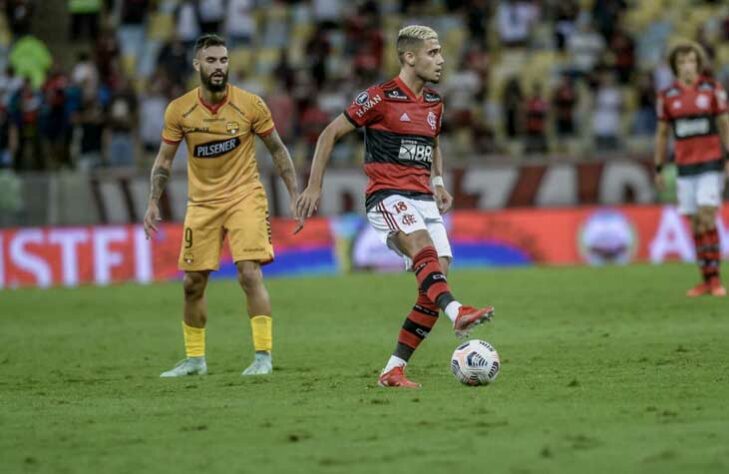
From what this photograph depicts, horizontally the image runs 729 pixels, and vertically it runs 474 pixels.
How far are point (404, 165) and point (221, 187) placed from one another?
6.34 feet

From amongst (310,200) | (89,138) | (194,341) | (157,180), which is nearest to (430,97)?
(310,200)

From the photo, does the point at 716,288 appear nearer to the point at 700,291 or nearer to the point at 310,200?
the point at 700,291

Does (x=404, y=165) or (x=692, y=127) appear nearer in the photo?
(x=404, y=165)

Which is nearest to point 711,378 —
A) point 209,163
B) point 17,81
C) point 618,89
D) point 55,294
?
point 209,163

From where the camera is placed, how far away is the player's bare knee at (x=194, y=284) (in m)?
11.6

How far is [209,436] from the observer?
809cm

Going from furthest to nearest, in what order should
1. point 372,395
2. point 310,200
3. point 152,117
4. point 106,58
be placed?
point 106,58, point 152,117, point 310,200, point 372,395

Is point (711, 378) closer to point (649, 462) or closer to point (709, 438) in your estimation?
point (709, 438)

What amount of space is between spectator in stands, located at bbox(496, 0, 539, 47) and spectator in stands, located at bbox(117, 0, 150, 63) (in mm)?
7333

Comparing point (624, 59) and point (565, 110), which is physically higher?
point (624, 59)

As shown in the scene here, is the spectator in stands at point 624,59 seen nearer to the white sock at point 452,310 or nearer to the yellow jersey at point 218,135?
the yellow jersey at point 218,135

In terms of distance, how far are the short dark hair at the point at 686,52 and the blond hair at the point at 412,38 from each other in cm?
685

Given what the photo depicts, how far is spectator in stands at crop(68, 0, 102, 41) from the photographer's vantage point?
3058cm

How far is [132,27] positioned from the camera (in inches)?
1219
